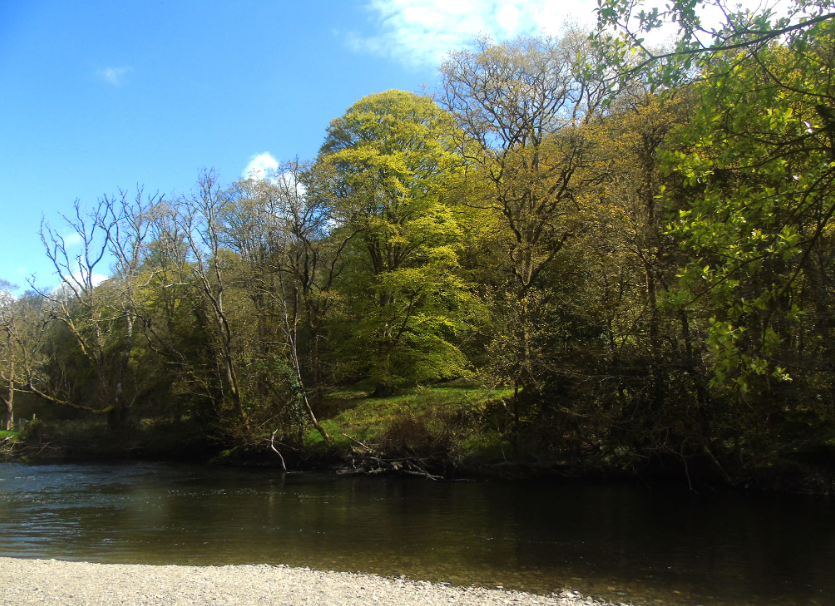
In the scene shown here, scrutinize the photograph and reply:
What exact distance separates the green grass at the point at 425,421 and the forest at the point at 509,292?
11 centimetres

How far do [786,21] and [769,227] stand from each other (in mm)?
2767

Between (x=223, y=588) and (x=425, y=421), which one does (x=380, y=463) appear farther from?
(x=223, y=588)

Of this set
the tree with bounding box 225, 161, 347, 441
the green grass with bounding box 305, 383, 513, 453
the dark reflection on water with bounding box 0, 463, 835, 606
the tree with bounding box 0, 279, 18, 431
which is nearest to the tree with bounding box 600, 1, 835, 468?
the dark reflection on water with bounding box 0, 463, 835, 606

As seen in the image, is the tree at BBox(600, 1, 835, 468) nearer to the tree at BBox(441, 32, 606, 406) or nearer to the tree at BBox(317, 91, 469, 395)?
the tree at BBox(441, 32, 606, 406)

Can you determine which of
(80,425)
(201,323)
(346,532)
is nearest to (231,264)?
(201,323)

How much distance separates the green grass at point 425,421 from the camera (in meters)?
21.2

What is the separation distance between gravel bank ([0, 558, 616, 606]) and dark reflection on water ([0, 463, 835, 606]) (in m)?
0.77

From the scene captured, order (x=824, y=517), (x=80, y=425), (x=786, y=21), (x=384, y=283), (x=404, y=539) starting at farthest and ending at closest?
1. (x=80, y=425)
2. (x=384, y=283)
3. (x=824, y=517)
4. (x=404, y=539)
5. (x=786, y=21)

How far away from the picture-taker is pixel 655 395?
18.1m

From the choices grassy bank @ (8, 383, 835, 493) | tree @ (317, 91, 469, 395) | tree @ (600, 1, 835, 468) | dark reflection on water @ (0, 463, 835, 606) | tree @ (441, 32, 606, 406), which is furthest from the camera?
tree @ (317, 91, 469, 395)

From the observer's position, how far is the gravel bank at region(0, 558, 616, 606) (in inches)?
308

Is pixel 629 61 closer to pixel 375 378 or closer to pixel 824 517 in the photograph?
pixel 824 517

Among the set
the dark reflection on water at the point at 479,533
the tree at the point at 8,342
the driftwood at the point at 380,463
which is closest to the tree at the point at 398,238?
the driftwood at the point at 380,463

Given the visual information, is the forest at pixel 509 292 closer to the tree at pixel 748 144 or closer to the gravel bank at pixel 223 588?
the tree at pixel 748 144
